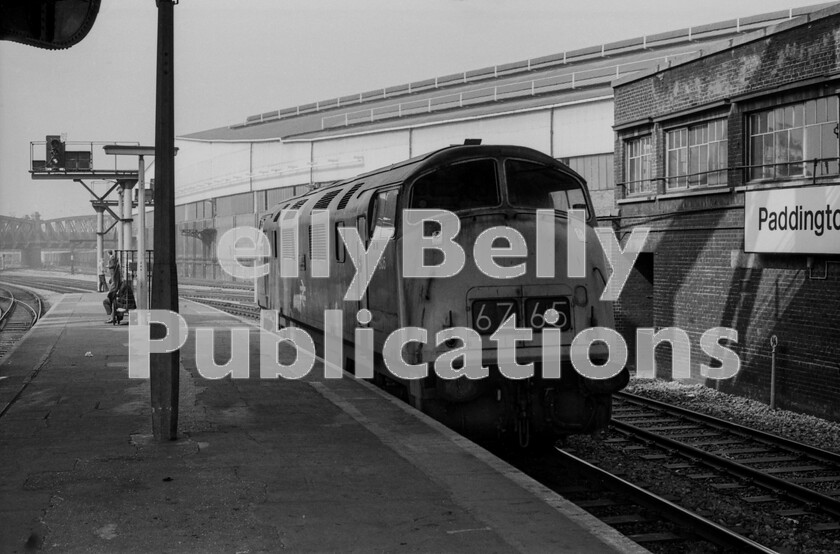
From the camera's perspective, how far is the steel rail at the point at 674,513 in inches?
279

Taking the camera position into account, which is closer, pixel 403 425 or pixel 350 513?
pixel 350 513

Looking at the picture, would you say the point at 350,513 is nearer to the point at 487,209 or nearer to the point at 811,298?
the point at 487,209

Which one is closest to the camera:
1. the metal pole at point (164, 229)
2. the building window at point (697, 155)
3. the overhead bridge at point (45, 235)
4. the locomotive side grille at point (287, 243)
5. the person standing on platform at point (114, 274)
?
the metal pole at point (164, 229)

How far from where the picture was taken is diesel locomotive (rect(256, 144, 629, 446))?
9.23m

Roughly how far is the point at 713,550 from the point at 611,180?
2438 cm

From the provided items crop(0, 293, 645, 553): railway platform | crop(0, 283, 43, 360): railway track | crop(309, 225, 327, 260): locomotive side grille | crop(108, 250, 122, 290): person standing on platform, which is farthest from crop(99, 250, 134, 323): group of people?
crop(0, 293, 645, 553): railway platform

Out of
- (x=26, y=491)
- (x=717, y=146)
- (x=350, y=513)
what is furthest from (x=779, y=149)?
(x=26, y=491)

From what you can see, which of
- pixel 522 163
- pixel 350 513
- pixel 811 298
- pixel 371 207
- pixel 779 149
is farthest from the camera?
pixel 779 149

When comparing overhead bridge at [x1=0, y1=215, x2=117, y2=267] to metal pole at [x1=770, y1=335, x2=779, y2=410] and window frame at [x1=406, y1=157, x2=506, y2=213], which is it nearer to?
metal pole at [x1=770, y1=335, x2=779, y2=410]

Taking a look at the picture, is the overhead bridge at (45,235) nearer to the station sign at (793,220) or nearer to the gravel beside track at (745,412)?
the gravel beside track at (745,412)

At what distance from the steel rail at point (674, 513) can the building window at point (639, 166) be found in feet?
30.5

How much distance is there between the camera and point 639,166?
18203mm

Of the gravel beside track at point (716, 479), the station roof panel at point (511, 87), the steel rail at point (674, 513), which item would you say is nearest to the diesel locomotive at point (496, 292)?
the steel rail at point (674, 513)

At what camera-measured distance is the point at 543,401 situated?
954 centimetres
